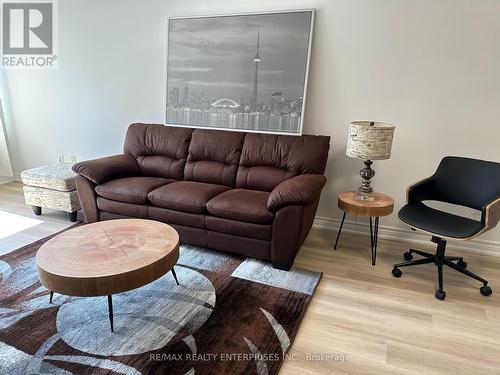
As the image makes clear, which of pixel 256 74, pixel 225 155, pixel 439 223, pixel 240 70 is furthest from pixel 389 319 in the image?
pixel 240 70

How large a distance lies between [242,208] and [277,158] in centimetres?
78

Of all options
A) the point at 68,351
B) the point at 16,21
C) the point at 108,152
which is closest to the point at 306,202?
the point at 68,351

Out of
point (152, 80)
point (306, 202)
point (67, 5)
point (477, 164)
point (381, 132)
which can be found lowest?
point (306, 202)

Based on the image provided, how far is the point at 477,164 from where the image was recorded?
2621 millimetres

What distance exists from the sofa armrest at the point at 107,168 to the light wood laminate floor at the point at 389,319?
28.2 inches

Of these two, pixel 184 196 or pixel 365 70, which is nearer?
pixel 184 196

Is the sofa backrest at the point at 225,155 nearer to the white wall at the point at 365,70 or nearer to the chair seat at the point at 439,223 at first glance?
the white wall at the point at 365,70

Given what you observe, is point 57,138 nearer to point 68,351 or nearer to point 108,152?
point 108,152

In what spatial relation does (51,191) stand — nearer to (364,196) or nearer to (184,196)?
(184,196)

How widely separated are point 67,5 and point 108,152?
1778mm

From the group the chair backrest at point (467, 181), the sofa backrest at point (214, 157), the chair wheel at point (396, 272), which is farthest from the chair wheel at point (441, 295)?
the sofa backrest at point (214, 157)

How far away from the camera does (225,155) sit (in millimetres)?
3311

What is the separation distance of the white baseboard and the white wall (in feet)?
0.24
